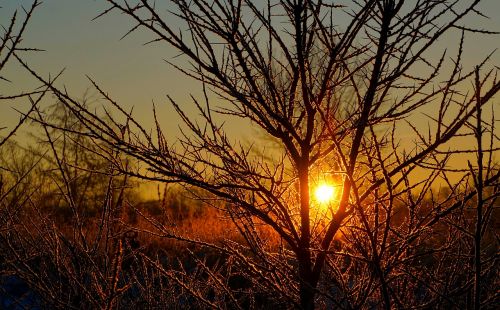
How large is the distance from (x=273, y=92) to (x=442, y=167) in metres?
0.72

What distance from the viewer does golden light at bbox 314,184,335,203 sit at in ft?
8.51

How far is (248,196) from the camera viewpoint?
9.02 ft

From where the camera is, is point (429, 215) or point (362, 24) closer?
point (362, 24)

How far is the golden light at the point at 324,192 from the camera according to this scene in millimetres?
2595

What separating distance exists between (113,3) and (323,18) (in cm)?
85

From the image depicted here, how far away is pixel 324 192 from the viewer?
264 cm

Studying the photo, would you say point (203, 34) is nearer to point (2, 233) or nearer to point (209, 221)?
point (2, 233)

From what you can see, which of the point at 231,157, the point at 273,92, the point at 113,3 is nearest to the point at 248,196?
the point at 231,157

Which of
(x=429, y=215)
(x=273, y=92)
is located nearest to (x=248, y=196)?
(x=273, y=92)

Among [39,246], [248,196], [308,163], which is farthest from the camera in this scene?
[39,246]

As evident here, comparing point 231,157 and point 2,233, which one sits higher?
point 231,157

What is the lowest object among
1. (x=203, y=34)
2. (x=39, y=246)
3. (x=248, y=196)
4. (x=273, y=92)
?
(x=39, y=246)

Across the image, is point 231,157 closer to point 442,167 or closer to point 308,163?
→ point 308,163

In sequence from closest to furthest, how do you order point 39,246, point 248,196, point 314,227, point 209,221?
1. point 314,227
2. point 248,196
3. point 39,246
4. point 209,221
